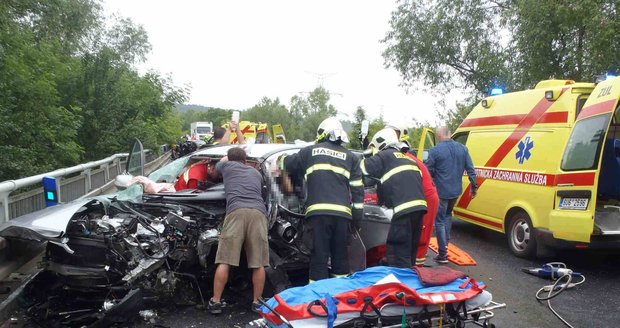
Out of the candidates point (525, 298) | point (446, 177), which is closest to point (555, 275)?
point (525, 298)

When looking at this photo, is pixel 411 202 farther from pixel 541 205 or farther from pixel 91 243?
pixel 91 243

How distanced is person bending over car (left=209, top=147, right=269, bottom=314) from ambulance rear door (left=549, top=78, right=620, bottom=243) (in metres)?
3.50

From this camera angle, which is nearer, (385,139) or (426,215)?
(385,139)

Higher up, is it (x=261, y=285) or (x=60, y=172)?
(x=60, y=172)

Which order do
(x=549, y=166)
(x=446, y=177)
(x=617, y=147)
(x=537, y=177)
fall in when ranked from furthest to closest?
(x=617, y=147)
(x=446, y=177)
(x=537, y=177)
(x=549, y=166)

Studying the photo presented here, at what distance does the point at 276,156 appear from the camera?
17.2 ft

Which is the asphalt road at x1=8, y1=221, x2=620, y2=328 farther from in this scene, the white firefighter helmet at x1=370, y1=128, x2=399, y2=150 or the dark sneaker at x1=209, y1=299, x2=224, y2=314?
the white firefighter helmet at x1=370, y1=128, x2=399, y2=150

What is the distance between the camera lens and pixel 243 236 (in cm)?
435

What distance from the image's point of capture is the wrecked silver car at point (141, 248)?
13.3ft

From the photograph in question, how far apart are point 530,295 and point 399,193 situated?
1863 mm

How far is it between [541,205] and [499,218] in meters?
1.00

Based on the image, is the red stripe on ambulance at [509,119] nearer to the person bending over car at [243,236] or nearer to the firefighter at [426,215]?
the firefighter at [426,215]

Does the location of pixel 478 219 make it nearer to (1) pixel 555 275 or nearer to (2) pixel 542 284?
(1) pixel 555 275

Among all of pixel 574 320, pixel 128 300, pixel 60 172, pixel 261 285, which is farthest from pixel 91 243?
pixel 574 320
